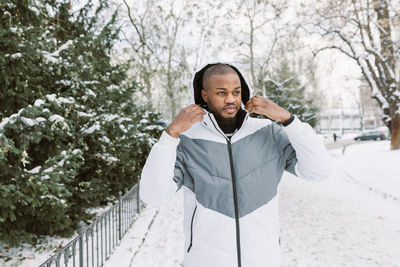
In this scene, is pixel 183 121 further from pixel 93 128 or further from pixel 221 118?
pixel 93 128

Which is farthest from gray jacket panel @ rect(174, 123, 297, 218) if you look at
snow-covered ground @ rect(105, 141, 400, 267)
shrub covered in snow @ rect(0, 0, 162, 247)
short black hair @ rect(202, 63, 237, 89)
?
snow-covered ground @ rect(105, 141, 400, 267)

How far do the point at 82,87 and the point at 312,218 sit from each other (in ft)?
20.8

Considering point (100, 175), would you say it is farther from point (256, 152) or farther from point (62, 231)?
point (256, 152)

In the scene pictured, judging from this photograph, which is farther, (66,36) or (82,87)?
(66,36)

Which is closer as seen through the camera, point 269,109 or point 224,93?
point 269,109

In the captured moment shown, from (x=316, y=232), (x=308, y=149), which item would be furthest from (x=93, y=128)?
(x=316, y=232)

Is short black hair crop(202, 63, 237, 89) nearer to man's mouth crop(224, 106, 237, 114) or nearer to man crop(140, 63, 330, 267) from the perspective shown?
man crop(140, 63, 330, 267)

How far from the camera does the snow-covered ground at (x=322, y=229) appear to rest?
479cm

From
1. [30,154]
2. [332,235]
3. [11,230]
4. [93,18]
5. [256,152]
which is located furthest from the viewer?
[93,18]

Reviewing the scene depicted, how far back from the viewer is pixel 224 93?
5.55 ft

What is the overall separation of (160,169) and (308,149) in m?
0.85

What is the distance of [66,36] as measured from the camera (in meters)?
7.00

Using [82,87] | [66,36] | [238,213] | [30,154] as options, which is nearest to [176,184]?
[238,213]

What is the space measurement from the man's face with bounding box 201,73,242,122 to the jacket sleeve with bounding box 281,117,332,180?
339 mm
